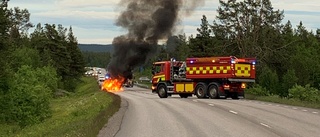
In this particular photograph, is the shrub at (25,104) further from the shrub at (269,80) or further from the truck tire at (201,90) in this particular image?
the shrub at (269,80)

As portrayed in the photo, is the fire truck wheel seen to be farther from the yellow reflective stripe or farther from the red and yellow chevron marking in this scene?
the yellow reflective stripe

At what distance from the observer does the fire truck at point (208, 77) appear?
42.0 m

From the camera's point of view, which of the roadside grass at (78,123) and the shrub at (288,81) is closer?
the roadside grass at (78,123)

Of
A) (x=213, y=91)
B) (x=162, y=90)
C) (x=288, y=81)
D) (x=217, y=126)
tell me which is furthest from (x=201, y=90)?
(x=288, y=81)

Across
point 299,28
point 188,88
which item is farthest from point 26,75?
point 299,28

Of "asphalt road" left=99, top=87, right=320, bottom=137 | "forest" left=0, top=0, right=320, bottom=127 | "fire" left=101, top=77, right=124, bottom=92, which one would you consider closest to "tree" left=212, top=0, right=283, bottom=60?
"forest" left=0, top=0, right=320, bottom=127

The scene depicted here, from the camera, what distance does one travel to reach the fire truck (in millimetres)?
42031

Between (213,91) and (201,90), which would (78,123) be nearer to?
(213,91)

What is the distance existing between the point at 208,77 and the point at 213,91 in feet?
3.86

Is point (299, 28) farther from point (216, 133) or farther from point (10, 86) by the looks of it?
point (216, 133)

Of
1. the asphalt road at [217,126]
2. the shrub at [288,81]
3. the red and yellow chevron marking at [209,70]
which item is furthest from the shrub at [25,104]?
the shrub at [288,81]

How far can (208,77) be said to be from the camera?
4297 cm

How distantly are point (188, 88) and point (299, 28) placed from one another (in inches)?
4011

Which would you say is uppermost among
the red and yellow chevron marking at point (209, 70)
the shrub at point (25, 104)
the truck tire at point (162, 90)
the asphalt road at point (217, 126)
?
the red and yellow chevron marking at point (209, 70)
